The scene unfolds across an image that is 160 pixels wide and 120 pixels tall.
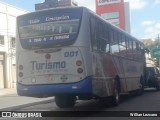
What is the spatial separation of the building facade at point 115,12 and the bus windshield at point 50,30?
44.1 metres

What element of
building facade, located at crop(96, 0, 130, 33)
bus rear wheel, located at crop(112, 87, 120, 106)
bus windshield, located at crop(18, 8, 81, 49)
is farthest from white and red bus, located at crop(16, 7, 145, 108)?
building facade, located at crop(96, 0, 130, 33)

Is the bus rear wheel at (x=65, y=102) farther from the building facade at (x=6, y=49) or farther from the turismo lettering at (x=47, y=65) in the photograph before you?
the building facade at (x=6, y=49)

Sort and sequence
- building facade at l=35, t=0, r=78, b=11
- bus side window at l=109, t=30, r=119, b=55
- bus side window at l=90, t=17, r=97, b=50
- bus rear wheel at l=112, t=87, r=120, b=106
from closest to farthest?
bus side window at l=90, t=17, r=97, b=50 → bus rear wheel at l=112, t=87, r=120, b=106 → bus side window at l=109, t=30, r=119, b=55 → building facade at l=35, t=0, r=78, b=11

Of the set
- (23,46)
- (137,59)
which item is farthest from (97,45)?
(137,59)

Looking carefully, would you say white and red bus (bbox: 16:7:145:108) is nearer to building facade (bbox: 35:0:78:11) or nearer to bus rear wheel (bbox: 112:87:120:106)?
bus rear wheel (bbox: 112:87:120:106)

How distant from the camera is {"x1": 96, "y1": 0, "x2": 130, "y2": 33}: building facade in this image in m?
56.8

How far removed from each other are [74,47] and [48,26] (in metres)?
1.16

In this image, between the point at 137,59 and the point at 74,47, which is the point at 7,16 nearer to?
the point at 137,59

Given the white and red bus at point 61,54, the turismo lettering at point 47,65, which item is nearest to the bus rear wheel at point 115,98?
the white and red bus at point 61,54

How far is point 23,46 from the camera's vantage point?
12.5 metres

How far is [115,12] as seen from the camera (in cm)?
5753


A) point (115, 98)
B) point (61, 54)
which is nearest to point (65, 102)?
point (115, 98)

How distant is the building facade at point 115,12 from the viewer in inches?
2238

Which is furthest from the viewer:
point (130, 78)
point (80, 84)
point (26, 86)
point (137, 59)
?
point (137, 59)
